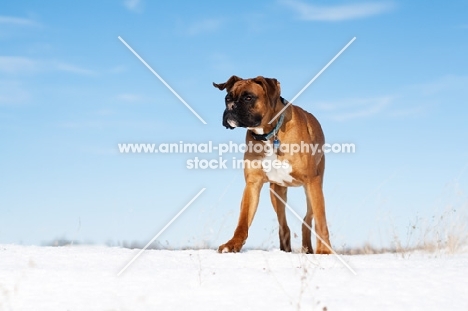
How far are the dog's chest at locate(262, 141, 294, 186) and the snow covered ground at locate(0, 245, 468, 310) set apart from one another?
163 centimetres

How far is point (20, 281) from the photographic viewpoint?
5.31 meters

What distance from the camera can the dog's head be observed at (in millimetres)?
7746

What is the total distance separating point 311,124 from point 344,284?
4.02 m

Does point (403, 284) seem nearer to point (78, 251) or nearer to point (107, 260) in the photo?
point (107, 260)

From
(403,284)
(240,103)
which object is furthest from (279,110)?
(403,284)

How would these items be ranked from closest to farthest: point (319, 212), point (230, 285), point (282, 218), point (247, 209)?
point (230, 285) → point (319, 212) → point (247, 209) → point (282, 218)

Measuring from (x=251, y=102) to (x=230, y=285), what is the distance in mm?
3362

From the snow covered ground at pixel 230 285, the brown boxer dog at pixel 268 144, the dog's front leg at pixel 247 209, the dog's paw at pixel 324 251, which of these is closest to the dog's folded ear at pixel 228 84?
the brown boxer dog at pixel 268 144

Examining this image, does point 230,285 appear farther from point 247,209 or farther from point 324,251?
point 247,209

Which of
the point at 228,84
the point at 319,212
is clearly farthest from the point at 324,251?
the point at 228,84

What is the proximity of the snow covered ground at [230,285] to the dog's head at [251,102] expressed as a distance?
1988 millimetres

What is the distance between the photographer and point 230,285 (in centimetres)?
498

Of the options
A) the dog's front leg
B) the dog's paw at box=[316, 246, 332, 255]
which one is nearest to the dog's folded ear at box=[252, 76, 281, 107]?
the dog's front leg

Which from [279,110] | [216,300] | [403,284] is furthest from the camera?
[279,110]
